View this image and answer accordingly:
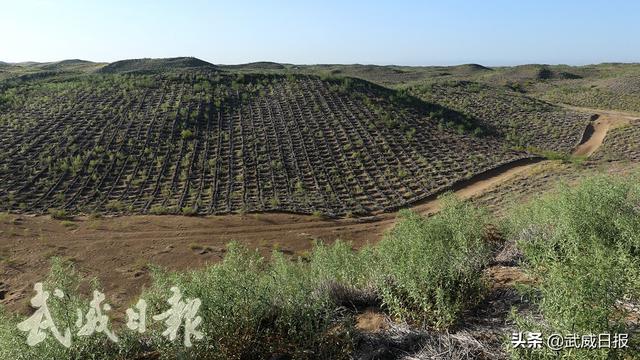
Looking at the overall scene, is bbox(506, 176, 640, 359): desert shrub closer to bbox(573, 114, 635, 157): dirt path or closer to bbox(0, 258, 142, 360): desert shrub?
bbox(0, 258, 142, 360): desert shrub

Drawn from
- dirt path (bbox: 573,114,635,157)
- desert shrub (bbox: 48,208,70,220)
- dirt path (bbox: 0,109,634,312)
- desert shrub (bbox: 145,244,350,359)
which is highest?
desert shrub (bbox: 145,244,350,359)

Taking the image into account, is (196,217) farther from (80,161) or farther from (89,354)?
(89,354)

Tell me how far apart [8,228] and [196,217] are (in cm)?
626

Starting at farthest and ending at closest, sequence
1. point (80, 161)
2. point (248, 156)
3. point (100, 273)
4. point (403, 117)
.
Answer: point (403, 117) < point (248, 156) < point (80, 161) < point (100, 273)

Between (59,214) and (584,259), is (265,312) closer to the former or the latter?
(584,259)

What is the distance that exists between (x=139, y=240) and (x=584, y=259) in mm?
13117

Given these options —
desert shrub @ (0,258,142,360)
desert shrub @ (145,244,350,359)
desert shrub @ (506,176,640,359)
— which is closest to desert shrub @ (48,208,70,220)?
desert shrub @ (0,258,142,360)

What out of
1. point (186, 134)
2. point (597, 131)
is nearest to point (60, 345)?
point (186, 134)

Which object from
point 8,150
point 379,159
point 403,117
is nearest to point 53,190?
point 8,150

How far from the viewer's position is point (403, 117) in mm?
27531

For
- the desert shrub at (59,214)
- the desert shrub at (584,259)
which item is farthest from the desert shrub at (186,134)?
the desert shrub at (584,259)

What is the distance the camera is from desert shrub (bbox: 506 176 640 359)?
3.88 m

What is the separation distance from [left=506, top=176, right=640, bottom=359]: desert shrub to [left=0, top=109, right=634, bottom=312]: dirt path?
6.96 meters

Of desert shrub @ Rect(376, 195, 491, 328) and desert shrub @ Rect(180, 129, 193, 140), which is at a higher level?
desert shrub @ Rect(376, 195, 491, 328)
